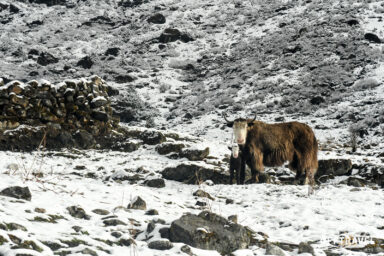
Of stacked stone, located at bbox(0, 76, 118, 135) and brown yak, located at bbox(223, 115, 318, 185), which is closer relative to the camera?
brown yak, located at bbox(223, 115, 318, 185)

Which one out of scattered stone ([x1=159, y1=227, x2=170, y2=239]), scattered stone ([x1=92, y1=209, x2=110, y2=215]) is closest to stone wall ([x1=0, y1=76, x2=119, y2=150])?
scattered stone ([x1=92, y1=209, x2=110, y2=215])

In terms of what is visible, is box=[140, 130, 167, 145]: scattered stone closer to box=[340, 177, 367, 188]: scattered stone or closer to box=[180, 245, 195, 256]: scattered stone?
box=[340, 177, 367, 188]: scattered stone

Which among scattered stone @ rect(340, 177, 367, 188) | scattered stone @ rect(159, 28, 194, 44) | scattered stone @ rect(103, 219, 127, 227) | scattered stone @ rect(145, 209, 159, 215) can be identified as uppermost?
scattered stone @ rect(159, 28, 194, 44)

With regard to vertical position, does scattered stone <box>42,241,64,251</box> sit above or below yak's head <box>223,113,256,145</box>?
below

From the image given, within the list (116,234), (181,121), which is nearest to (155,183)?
(116,234)

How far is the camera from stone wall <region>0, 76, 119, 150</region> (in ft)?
34.7

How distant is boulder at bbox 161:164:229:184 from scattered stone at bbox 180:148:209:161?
1188 mm

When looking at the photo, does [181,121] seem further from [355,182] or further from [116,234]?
[116,234]

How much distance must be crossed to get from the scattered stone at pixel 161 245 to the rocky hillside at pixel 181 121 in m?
0.02

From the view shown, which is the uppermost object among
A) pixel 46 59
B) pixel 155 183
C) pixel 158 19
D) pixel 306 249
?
pixel 158 19

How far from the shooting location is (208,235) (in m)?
3.81

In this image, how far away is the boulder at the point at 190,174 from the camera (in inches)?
350

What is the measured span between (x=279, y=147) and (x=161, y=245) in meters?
5.62

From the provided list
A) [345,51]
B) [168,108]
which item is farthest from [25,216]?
[345,51]
